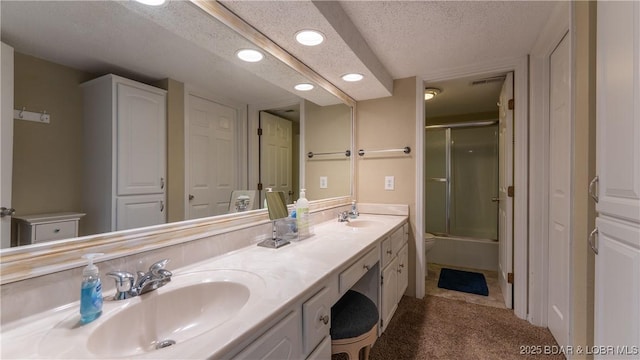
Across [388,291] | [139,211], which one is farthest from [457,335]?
[139,211]

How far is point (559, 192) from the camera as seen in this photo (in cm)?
164

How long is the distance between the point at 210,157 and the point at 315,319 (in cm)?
81

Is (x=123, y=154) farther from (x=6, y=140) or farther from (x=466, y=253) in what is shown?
(x=466, y=253)

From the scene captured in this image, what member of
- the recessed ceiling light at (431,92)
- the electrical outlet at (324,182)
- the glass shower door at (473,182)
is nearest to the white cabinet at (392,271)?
the electrical outlet at (324,182)

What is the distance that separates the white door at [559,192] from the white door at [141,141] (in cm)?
203

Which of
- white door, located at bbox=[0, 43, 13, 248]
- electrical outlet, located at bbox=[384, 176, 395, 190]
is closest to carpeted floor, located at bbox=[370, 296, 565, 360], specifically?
electrical outlet, located at bbox=[384, 176, 395, 190]

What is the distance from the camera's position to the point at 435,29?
5.29 feet

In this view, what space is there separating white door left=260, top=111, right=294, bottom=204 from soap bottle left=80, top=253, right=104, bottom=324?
904 millimetres

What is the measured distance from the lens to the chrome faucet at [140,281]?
76 centimetres

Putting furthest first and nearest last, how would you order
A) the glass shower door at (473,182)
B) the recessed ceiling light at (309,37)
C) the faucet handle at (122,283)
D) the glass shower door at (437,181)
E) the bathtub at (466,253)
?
the glass shower door at (437,181) → the glass shower door at (473,182) → the bathtub at (466,253) → the recessed ceiling light at (309,37) → the faucet handle at (122,283)

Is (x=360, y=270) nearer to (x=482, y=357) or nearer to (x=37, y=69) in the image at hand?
(x=482, y=357)

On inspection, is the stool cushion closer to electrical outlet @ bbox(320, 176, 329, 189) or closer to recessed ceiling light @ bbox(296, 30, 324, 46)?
electrical outlet @ bbox(320, 176, 329, 189)

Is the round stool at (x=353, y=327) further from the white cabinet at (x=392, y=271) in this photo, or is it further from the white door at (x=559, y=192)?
the white door at (x=559, y=192)

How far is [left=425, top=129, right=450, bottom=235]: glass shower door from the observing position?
388 cm
